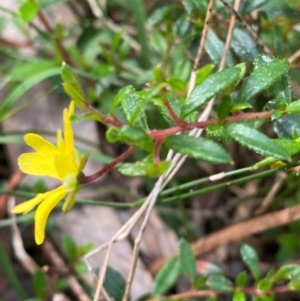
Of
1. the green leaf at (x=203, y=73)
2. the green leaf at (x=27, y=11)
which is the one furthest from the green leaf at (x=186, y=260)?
the green leaf at (x=27, y=11)

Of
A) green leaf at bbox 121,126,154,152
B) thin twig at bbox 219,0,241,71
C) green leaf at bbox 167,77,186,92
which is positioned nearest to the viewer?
green leaf at bbox 121,126,154,152

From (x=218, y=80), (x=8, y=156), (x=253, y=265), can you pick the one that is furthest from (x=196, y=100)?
(x=8, y=156)

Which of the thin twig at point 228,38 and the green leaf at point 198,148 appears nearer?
the green leaf at point 198,148

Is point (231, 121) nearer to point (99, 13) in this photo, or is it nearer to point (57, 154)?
point (57, 154)

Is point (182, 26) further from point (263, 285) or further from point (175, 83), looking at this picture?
point (263, 285)

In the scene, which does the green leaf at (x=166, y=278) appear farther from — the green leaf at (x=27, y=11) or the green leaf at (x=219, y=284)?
the green leaf at (x=27, y=11)

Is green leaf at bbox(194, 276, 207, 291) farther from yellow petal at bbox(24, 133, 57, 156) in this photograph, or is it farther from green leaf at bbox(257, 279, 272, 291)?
yellow petal at bbox(24, 133, 57, 156)

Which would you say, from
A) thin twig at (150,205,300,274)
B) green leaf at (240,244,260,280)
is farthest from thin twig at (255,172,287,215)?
A: green leaf at (240,244,260,280)
